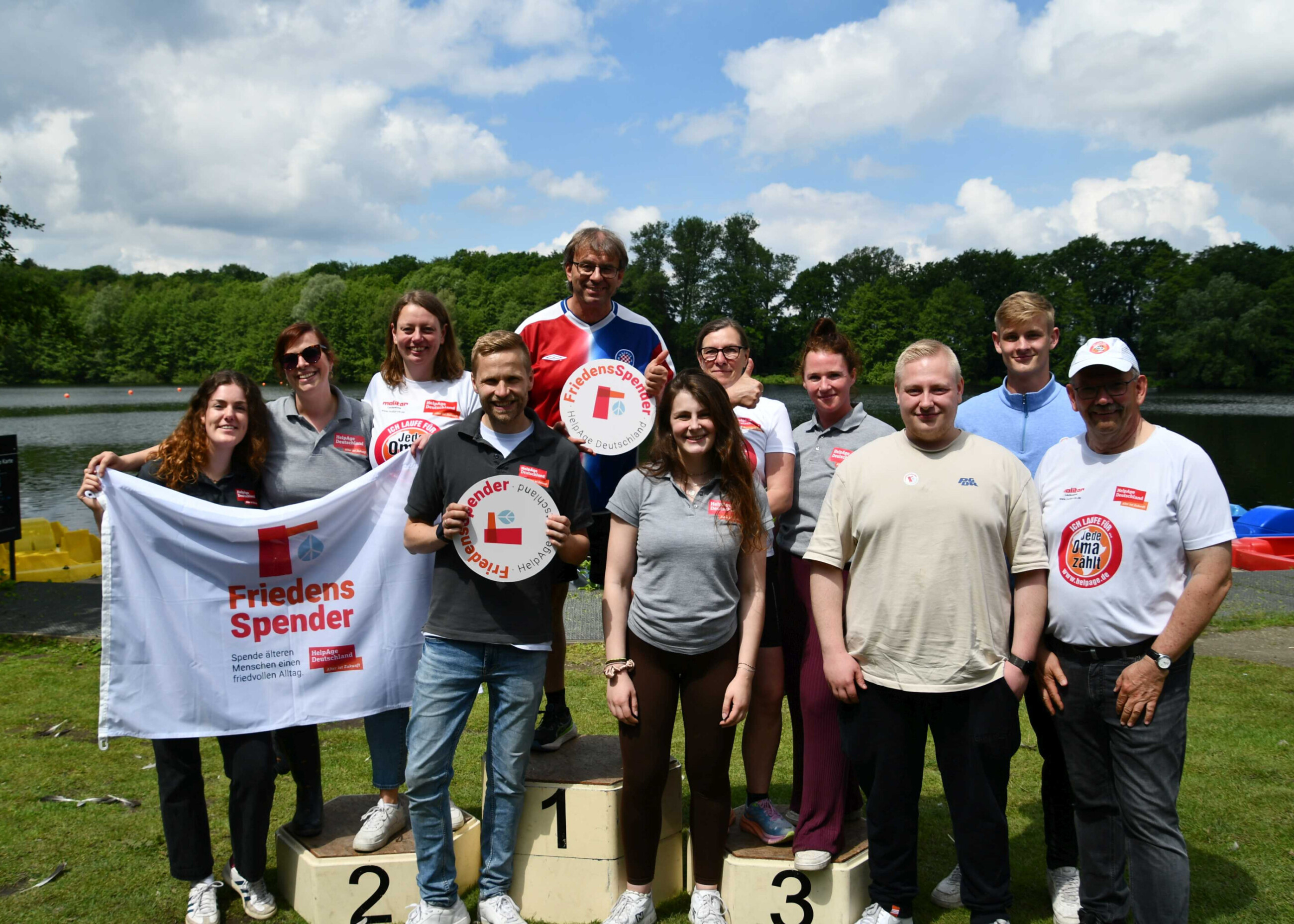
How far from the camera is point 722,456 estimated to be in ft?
11.4

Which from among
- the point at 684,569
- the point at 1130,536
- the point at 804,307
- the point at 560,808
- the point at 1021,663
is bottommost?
the point at 560,808

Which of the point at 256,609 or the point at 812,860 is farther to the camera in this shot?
the point at 256,609

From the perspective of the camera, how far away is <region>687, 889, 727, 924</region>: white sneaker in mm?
3562

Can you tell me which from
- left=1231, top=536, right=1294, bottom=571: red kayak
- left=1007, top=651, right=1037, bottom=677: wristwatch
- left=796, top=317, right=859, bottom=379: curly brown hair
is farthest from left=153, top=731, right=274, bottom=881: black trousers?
left=1231, top=536, right=1294, bottom=571: red kayak

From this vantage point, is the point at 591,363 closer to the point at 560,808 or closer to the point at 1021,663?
the point at 560,808

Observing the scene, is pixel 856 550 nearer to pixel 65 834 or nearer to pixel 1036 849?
pixel 1036 849

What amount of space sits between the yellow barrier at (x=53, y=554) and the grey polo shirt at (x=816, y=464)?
11.1m

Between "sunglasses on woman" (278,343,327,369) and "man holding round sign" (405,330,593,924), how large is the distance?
0.78 meters

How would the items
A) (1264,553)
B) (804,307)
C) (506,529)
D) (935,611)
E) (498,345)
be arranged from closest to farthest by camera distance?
(935,611) < (506,529) < (498,345) < (1264,553) < (804,307)

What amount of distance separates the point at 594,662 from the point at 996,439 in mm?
4774

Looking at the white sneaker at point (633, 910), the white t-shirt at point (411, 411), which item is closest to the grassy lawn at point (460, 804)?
the white sneaker at point (633, 910)

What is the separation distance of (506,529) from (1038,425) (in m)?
2.49

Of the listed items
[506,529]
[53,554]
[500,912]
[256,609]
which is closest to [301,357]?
[256,609]

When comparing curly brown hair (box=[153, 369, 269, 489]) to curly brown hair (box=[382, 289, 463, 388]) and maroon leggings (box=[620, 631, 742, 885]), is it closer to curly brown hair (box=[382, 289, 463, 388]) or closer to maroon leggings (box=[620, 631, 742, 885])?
curly brown hair (box=[382, 289, 463, 388])
